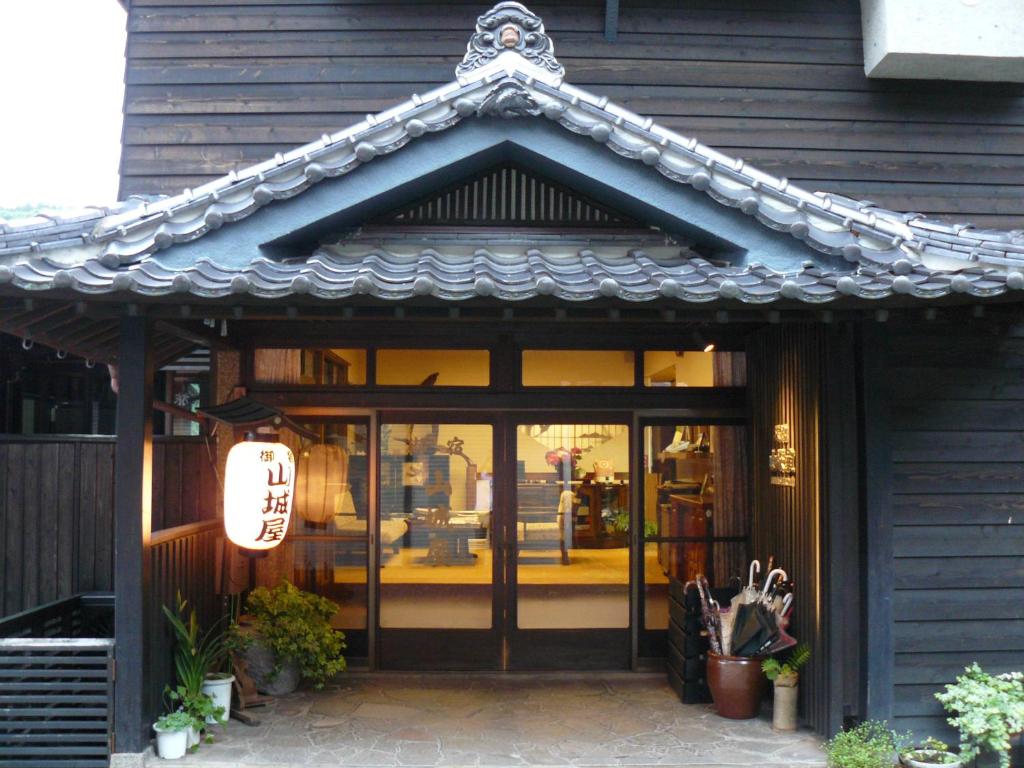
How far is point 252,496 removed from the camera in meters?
8.07

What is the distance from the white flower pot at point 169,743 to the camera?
7.16 m

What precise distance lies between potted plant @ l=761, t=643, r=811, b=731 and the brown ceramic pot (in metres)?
0.20

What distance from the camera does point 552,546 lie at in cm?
1015

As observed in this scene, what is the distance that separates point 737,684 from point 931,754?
5.47ft

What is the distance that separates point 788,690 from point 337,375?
5401mm

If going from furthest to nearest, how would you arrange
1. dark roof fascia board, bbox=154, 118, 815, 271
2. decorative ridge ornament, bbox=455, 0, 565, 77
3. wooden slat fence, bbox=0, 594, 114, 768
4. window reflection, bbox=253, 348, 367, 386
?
window reflection, bbox=253, 348, 367, 386 → decorative ridge ornament, bbox=455, 0, 565, 77 → dark roof fascia board, bbox=154, 118, 815, 271 → wooden slat fence, bbox=0, 594, 114, 768

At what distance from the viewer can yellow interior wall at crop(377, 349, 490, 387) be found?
9.92 metres

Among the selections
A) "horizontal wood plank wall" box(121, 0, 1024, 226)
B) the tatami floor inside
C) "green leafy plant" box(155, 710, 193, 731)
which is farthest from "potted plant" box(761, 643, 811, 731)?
"horizontal wood plank wall" box(121, 0, 1024, 226)

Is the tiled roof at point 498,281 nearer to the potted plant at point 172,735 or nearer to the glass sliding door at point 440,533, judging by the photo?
the potted plant at point 172,735

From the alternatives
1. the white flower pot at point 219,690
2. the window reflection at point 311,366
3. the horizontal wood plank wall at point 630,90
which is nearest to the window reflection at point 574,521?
the window reflection at point 311,366

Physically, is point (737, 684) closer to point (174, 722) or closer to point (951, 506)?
point (951, 506)

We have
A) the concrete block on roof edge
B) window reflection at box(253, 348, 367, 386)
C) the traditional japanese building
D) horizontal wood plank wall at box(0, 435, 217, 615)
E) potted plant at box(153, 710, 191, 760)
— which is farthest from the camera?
window reflection at box(253, 348, 367, 386)

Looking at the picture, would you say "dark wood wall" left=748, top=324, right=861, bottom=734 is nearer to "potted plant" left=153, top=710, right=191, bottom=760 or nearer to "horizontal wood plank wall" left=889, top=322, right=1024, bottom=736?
"horizontal wood plank wall" left=889, top=322, right=1024, bottom=736

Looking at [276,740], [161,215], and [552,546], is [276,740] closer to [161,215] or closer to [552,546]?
[552,546]
